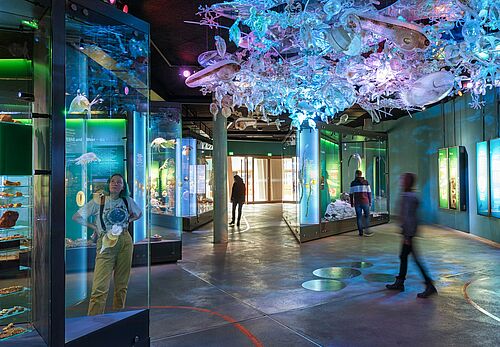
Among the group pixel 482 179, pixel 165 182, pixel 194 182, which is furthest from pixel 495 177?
pixel 194 182

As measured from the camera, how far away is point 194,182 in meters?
12.8

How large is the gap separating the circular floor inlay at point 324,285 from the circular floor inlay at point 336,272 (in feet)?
1.16

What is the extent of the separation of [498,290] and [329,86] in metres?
3.77

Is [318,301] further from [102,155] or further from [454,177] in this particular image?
[454,177]

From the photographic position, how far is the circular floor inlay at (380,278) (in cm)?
616

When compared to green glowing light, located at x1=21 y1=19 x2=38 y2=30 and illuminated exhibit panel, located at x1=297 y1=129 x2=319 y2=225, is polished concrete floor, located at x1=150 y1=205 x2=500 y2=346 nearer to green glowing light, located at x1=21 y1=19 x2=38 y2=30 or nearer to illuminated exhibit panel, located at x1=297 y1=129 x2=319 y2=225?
illuminated exhibit panel, located at x1=297 y1=129 x2=319 y2=225

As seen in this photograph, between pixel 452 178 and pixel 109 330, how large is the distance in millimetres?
10936

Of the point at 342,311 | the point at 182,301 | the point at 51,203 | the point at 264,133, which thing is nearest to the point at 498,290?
the point at 342,311

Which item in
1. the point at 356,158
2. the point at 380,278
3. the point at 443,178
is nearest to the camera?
the point at 380,278

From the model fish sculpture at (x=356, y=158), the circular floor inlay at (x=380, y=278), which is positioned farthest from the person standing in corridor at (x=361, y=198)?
the circular floor inlay at (x=380, y=278)

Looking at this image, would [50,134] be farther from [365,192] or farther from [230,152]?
[230,152]

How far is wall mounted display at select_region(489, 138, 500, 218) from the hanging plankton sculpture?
3483 millimetres

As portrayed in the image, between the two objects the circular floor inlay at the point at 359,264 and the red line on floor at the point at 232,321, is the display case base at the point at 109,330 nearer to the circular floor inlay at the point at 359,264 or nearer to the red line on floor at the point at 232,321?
the red line on floor at the point at 232,321

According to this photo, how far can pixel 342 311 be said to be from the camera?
15.5 ft
